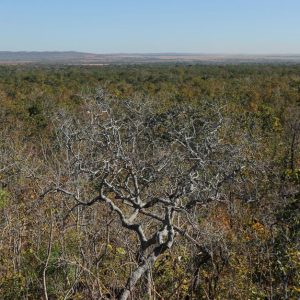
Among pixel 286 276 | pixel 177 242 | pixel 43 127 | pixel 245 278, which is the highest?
pixel 286 276

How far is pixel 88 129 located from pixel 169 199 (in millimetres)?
2940

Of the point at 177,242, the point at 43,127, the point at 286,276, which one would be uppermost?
the point at 286,276

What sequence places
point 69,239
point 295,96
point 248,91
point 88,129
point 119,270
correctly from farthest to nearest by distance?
point 248,91 < point 295,96 < point 88,129 < point 69,239 < point 119,270

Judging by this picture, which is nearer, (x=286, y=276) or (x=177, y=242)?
(x=286, y=276)

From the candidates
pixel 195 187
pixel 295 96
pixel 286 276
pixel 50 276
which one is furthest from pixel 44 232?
pixel 295 96

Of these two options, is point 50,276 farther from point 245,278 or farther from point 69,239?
point 245,278

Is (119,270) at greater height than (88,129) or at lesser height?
lesser

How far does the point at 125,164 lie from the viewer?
8672mm

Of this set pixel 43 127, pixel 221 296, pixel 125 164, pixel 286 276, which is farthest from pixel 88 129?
pixel 43 127

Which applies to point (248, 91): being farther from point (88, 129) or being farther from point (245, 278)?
point (245, 278)

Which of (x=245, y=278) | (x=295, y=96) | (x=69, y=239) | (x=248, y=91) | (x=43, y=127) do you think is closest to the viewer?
(x=245, y=278)

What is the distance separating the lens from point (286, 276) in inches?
217

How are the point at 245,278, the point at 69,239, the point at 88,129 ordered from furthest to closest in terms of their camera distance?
the point at 88,129, the point at 69,239, the point at 245,278

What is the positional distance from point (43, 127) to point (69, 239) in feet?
52.9
